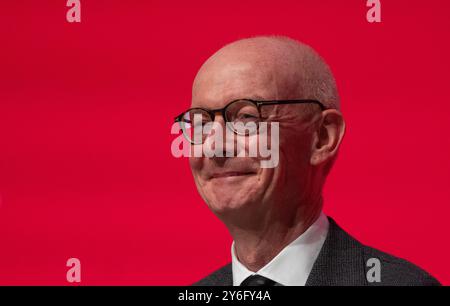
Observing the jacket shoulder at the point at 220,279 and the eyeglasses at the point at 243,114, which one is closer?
the eyeglasses at the point at 243,114

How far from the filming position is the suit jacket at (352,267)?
1757mm

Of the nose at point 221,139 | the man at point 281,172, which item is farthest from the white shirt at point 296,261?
the nose at point 221,139

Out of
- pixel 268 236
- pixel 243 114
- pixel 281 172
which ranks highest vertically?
pixel 243 114

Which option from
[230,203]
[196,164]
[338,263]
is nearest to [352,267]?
[338,263]

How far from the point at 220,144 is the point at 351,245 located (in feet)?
1.25

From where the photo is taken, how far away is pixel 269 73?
5.84ft

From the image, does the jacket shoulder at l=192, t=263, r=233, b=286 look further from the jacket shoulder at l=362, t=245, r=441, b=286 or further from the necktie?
the jacket shoulder at l=362, t=245, r=441, b=286

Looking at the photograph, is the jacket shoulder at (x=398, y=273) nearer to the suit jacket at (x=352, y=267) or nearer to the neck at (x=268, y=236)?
the suit jacket at (x=352, y=267)

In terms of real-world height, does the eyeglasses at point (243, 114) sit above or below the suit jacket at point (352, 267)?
above

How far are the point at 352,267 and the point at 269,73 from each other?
461 mm

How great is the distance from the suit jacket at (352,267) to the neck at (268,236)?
0.23 feet

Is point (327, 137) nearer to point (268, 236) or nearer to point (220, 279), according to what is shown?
point (268, 236)

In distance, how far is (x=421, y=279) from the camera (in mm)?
1760
